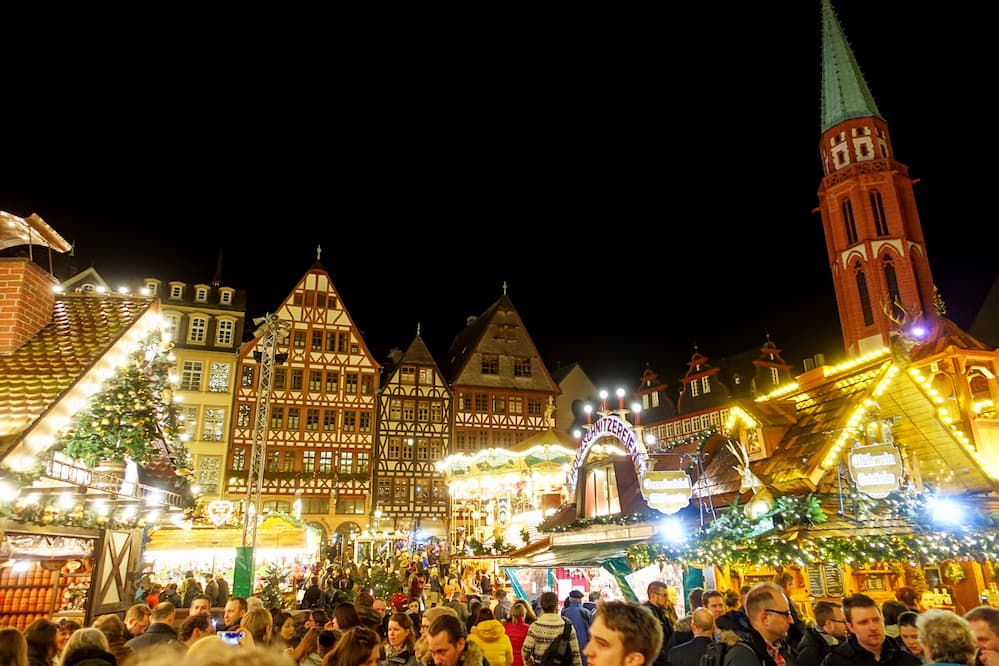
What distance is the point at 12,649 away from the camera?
3.94 m

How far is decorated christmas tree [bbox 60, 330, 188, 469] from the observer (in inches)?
357

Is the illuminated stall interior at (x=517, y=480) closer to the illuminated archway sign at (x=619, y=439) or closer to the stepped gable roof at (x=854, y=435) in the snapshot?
the illuminated archway sign at (x=619, y=439)

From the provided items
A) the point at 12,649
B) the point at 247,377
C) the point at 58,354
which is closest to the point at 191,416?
the point at 247,377

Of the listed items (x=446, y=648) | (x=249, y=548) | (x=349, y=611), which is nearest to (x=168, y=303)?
(x=249, y=548)

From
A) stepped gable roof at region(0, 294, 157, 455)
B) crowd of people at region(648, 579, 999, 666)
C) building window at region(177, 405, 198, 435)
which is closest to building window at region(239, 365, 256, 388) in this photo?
building window at region(177, 405, 198, 435)

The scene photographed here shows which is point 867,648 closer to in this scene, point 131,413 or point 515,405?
point 131,413

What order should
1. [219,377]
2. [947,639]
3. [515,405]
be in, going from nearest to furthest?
1. [947,639]
2. [219,377]
3. [515,405]

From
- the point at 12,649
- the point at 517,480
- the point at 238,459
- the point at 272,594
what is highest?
the point at 238,459

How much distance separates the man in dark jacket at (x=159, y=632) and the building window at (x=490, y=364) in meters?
33.9

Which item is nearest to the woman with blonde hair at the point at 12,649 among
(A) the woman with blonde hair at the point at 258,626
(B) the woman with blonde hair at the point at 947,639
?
(A) the woman with blonde hair at the point at 258,626

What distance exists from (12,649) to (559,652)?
3.98 metres

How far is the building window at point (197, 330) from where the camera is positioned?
35.7 metres

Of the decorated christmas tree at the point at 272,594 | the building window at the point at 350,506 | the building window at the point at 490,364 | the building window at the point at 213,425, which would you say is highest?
the building window at the point at 490,364

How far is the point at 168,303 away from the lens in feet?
118
